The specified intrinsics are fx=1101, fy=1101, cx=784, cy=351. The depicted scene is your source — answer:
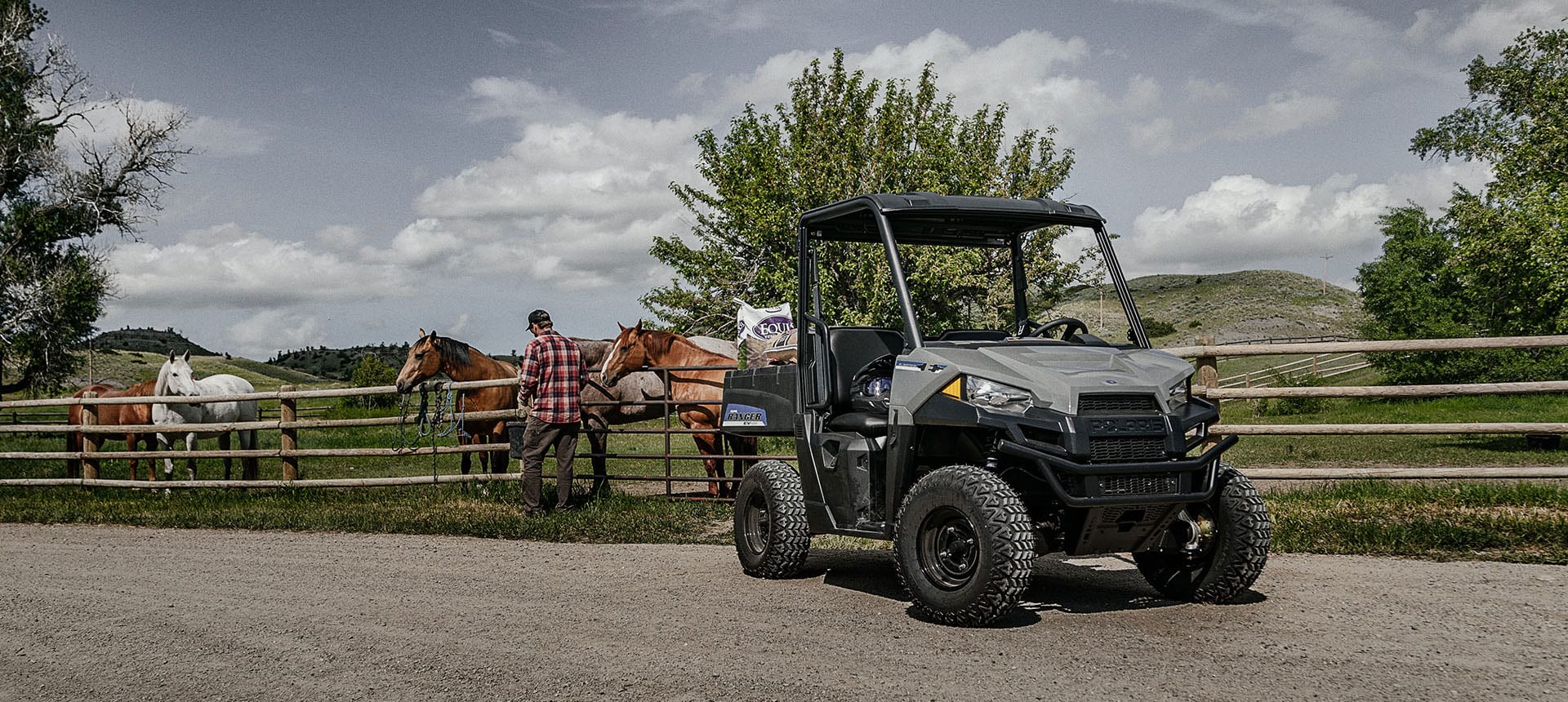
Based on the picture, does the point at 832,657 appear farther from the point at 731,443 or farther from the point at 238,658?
the point at 731,443

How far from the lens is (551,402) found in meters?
11.9

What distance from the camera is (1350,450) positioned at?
72.9 feet

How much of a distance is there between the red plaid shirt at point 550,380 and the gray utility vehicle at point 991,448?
15.7 feet

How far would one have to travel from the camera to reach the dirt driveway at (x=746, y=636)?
15.8 feet

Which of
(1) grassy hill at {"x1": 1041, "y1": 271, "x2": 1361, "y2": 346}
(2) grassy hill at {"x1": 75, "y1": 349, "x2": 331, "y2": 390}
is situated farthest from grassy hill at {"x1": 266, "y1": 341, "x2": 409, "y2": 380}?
(1) grassy hill at {"x1": 1041, "y1": 271, "x2": 1361, "y2": 346}

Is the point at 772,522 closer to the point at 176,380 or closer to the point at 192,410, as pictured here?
the point at 176,380

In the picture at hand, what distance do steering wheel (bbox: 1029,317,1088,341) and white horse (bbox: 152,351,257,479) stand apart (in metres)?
13.0

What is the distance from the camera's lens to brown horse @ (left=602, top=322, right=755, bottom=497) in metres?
13.9

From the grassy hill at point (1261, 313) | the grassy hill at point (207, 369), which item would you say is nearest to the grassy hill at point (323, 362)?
the grassy hill at point (207, 369)

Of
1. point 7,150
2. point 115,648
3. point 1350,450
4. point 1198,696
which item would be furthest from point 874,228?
point 7,150

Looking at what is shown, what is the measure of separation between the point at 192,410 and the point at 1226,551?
1698cm

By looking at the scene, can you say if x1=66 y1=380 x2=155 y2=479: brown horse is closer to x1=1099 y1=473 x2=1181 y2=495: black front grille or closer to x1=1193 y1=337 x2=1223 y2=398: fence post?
x1=1193 y1=337 x2=1223 y2=398: fence post

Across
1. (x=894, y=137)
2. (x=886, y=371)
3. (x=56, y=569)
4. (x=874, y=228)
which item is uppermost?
(x=894, y=137)

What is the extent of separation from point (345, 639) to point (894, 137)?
28540 mm
